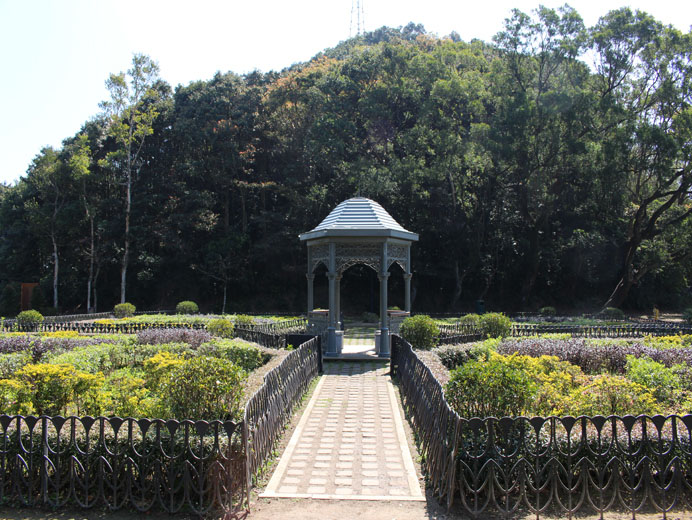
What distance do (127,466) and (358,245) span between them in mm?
10963

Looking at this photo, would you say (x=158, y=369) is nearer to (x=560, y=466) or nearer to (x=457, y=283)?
(x=560, y=466)

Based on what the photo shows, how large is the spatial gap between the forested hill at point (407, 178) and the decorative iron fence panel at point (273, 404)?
19.7 metres

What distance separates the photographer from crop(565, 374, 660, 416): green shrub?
20.0 ft

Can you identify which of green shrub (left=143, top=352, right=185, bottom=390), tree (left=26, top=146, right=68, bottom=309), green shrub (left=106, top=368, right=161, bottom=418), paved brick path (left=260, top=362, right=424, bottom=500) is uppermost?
tree (left=26, top=146, right=68, bottom=309)

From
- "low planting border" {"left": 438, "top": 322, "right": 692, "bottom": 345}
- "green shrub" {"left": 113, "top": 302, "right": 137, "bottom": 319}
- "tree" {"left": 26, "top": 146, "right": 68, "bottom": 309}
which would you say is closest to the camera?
"low planting border" {"left": 438, "top": 322, "right": 692, "bottom": 345}

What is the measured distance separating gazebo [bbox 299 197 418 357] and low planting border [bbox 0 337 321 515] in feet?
30.1

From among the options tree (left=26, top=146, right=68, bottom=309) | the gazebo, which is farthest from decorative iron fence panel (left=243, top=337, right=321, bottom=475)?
tree (left=26, top=146, right=68, bottom=309)

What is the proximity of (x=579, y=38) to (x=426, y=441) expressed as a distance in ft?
88.2

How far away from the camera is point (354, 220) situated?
15117 millimetres

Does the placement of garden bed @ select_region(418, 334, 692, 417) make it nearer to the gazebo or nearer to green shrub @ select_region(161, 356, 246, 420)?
green shrub @ select_region(161, 356, 246, 420)

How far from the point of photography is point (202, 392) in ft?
19.2

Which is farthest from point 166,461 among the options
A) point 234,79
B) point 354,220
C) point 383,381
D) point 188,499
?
point 234,79

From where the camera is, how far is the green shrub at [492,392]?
18.6 ft

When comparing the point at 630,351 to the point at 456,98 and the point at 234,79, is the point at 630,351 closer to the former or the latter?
the point at 456,98
